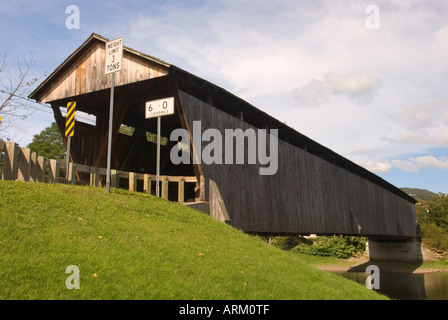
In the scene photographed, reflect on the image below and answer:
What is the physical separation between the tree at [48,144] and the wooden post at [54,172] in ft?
99.5

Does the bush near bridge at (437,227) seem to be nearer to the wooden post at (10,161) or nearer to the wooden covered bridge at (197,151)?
the wooden covered bridge at (197,151)

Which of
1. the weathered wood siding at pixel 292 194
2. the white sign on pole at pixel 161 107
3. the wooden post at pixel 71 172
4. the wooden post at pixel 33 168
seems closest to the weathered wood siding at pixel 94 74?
the weathered wood siding at pixel 292 194

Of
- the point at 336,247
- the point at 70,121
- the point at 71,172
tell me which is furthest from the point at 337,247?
the point at 71,172

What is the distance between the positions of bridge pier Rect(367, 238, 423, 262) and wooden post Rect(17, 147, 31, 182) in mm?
38643

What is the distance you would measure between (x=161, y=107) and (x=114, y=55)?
178cm

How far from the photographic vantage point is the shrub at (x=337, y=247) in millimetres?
41875

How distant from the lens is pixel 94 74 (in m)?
14.3

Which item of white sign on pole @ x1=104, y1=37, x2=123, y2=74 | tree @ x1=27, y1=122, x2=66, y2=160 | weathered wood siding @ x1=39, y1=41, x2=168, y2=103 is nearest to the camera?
white sign on pole @ x1=104, y1=37, x2=123, y2=74

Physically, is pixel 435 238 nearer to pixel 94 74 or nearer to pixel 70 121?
pixel 94 74

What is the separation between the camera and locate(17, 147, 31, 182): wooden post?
9.14 metres

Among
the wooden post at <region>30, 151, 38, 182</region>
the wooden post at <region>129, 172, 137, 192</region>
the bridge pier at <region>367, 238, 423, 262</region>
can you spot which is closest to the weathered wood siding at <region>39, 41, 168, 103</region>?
the wooden post at <region>129, 172, 137, 192</region>

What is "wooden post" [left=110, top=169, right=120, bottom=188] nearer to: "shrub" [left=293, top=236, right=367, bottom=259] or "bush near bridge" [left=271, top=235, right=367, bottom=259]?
"bush near bridge" [left=271, top=235, right=367, bottom=259]
